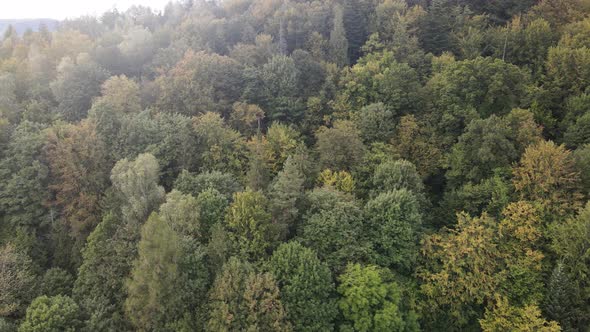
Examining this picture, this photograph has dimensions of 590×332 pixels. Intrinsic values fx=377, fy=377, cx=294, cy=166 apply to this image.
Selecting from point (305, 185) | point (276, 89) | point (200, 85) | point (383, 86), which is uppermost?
point (200, 85)

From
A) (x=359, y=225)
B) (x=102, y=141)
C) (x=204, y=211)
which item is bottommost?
(x=359, y=225)

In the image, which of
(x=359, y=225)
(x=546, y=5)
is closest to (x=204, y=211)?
(x=359, y=225)

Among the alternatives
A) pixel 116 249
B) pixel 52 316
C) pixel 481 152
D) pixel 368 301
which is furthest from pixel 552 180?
pixel 52 316

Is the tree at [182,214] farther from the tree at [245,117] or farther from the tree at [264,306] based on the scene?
the tree at [245,117]

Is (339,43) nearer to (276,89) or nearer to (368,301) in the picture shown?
(276,89)

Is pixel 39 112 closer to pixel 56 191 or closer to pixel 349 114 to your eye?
pixel 56 191

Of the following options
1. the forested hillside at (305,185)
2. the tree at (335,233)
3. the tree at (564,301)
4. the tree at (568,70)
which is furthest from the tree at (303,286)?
the tree at (568,70)

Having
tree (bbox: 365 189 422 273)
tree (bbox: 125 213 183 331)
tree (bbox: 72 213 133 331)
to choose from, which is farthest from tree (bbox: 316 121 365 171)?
tree (bbox: 72 213 133 331)
